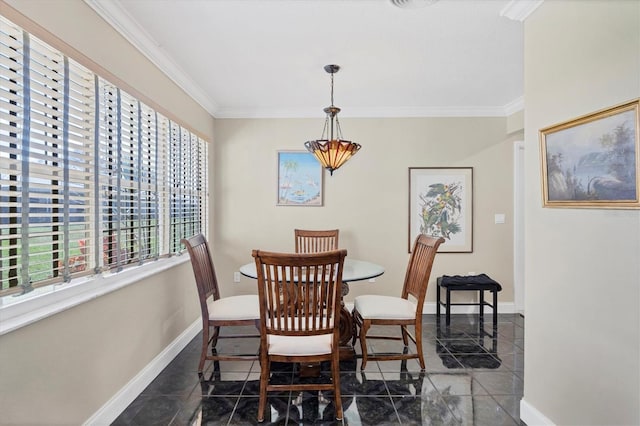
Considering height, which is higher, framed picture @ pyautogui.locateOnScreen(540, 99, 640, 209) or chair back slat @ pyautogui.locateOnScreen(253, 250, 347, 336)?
framed picture @ pyautogui.locateOnScreen(540, 99, 640, 209)

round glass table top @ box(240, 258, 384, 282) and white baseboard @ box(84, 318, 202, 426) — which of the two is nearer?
white baseboard @ box(84, 318, 202, 426)

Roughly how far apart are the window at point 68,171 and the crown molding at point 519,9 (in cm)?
245

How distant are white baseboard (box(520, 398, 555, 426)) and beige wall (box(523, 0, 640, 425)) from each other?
1 cm

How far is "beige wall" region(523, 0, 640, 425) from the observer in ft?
4.50

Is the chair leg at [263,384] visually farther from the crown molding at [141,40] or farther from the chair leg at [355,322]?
the crown molding at [141,40]

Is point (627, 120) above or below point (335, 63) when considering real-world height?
below

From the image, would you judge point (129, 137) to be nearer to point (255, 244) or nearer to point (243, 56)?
point (243, 56)

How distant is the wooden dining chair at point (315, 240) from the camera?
3852 mm

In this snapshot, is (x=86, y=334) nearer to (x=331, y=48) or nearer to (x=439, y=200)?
(x=331, y=48)

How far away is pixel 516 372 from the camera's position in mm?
2664

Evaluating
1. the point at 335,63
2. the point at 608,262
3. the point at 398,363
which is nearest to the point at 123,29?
the point at 335,63

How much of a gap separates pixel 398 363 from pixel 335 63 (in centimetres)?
258

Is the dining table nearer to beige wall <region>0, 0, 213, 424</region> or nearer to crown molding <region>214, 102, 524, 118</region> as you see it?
beige wall <region>0, 0, 213, 424</region>

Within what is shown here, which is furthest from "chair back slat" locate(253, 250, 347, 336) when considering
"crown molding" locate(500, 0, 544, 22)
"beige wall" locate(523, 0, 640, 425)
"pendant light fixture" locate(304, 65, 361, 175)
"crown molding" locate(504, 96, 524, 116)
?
"crown molding" locate(504, 96, 524, 116)
